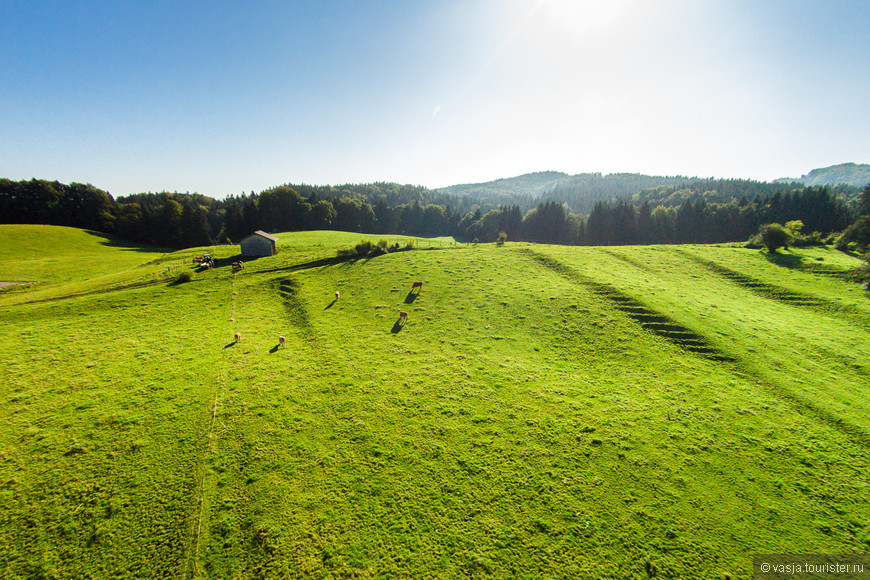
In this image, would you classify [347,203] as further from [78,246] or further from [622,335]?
[622,335]

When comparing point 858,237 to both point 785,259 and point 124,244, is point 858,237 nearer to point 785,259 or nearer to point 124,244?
point 785,259

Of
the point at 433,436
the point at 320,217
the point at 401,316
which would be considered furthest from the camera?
the point at 320,217

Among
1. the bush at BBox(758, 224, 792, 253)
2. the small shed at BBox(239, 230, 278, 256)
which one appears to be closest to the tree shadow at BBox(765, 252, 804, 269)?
the bush at BBox(758, 224, 792, 253)

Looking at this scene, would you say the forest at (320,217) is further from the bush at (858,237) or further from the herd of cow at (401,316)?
the herd of cow at (401,316)

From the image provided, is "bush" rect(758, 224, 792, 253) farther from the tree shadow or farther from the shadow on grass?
the shadow on grass

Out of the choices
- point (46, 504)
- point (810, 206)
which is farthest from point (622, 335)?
point (810, 206)

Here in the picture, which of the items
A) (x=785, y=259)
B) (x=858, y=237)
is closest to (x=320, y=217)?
(x=785, y=259)

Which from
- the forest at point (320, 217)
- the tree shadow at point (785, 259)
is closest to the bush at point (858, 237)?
the tree shadow at point (785, 259)

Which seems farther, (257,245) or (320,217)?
(320,217)
